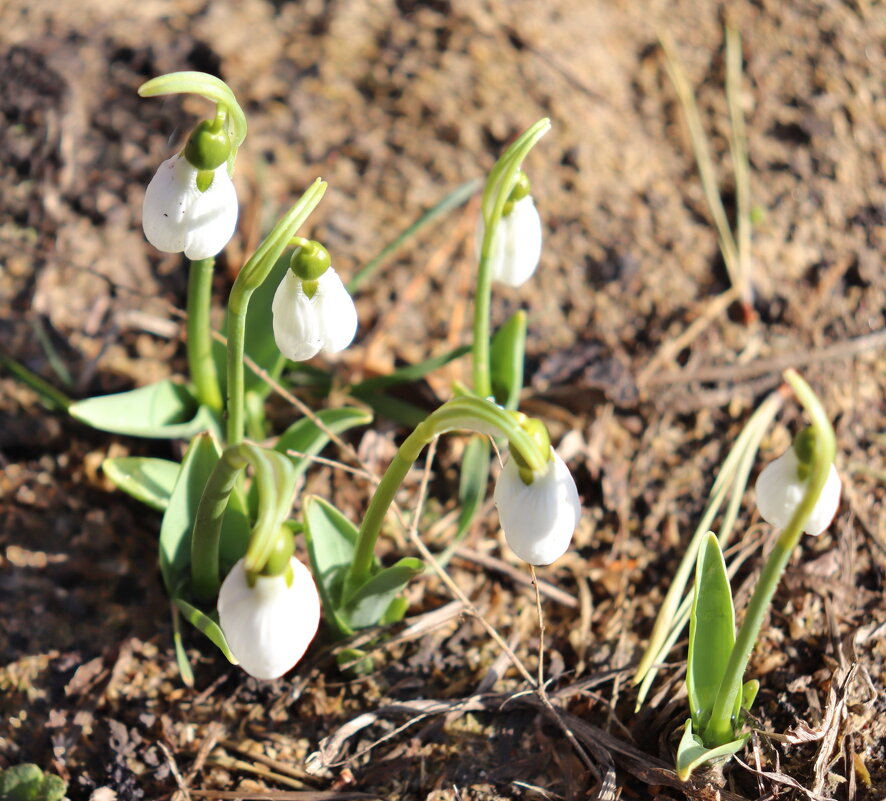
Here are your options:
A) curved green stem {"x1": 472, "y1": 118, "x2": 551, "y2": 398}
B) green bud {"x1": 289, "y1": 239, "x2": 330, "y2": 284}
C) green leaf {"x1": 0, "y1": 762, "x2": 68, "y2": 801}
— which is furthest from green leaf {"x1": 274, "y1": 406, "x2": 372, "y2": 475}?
green leaf {"x1": 0, "y1": 762, "x2": 68, "y2": 801}

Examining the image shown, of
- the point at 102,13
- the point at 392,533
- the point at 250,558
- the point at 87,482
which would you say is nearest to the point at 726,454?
the point at 392,533

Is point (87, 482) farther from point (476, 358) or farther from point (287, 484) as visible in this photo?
point (287, 484)

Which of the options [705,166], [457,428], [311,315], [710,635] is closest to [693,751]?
[710,635]

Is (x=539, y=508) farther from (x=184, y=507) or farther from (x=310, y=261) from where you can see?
(x=184, y=507)

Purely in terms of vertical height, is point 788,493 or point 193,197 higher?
point 193,197

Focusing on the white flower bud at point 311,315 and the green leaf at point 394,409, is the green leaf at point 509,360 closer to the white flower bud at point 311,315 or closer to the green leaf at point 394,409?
the green leaf at point 394,409
